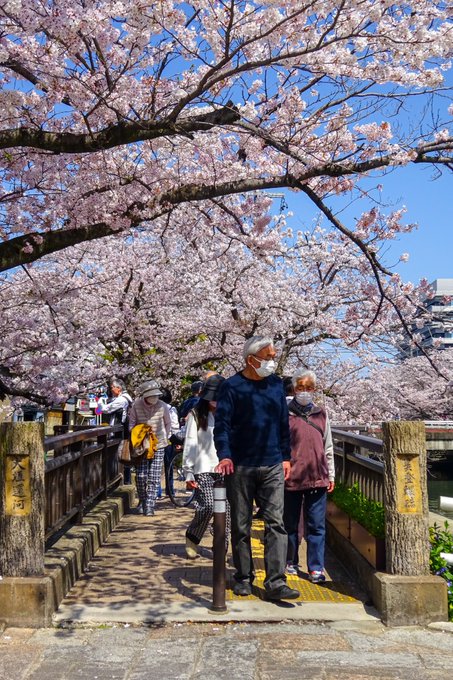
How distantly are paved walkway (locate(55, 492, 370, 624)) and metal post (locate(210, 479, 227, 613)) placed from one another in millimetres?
101

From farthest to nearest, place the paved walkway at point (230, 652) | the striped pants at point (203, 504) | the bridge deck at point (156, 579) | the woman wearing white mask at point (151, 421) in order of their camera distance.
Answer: the woman wearing white mask at point (151, 421) → the striped pants at point (203, 504) → the bridge deck at point (156, 579) → the paved walkway at point (230, 652)

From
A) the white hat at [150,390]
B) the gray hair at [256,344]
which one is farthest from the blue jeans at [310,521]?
the white hat at [150,390]

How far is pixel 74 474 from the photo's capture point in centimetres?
794

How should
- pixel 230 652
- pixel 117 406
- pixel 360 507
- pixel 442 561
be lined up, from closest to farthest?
pixel 230 652 < pixel 442 561 < pixel 360 507 < pixel 117 406

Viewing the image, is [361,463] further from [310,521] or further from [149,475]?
[149,475]

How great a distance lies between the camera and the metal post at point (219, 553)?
6008mm

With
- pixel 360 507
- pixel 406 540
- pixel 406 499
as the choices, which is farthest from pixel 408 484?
pixel 360 507

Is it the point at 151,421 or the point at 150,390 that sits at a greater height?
the point at 150,390

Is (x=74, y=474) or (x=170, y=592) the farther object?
(x=74, y=474)

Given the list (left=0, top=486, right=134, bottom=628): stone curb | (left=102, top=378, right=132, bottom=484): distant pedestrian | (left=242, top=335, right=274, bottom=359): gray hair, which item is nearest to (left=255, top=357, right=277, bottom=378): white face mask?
(left=242, top=335, right=274, bottom=359): gray hair

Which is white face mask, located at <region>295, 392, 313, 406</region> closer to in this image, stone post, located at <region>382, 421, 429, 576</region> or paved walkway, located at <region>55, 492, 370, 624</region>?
stone post, located at <region>382, 421, 429, 576</region>

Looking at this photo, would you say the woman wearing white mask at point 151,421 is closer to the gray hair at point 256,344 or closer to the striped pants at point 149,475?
the striped pants at point 149,475

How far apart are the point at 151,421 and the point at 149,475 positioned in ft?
2.42

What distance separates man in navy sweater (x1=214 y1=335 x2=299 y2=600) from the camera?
6.25 m
